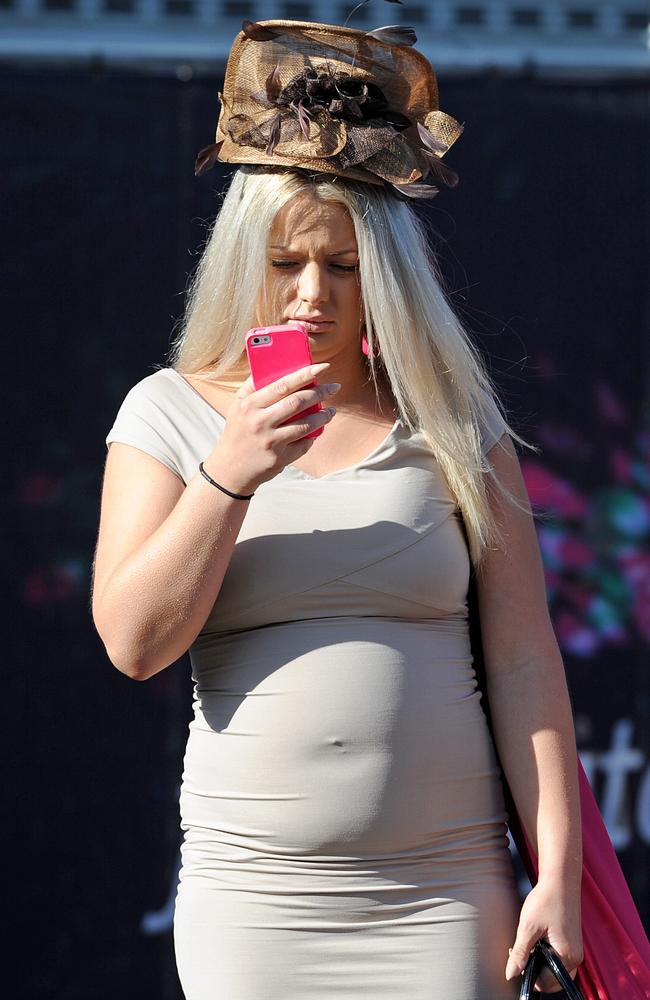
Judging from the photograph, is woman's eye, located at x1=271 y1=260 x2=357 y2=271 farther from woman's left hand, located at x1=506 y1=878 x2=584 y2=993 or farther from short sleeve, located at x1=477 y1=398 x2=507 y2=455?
woman's left hand, located at x1=506 y1=878 x2=584 y2=993

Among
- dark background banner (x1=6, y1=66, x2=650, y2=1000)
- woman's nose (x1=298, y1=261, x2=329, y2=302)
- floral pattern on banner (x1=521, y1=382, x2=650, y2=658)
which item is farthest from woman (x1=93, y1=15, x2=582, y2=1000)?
floral pattern on banner (x1=521, y1=382, x2=650, y2=658)

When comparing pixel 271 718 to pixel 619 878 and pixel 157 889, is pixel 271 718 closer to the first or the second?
pixel 619 878

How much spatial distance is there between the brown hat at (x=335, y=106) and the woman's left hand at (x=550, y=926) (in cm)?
97

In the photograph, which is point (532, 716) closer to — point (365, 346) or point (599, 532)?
point (365, 346)

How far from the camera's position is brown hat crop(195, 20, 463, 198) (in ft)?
6.12

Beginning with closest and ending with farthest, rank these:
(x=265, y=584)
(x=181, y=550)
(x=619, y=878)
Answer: (x=181, y=550)
(x=265, y=584)
(x=619, y=878)

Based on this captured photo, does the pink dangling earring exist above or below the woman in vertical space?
above

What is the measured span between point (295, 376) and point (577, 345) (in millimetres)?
2017

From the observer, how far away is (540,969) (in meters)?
1.68

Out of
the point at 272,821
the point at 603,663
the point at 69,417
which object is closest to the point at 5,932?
the point at 69,417

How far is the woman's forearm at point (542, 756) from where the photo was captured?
67.7 inches

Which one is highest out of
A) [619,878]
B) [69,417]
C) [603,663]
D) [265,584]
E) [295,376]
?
[295,376]

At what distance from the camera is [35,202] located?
334cm

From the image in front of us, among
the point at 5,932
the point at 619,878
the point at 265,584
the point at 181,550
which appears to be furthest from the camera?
the point at 5,932
